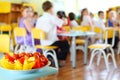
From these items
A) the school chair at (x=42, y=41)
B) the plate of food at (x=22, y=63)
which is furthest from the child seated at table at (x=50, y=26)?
the plate of food at (x=22, y=63)

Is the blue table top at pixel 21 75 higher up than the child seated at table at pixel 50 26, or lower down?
lower down

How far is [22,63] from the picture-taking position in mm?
1240

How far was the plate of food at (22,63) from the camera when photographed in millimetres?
1234

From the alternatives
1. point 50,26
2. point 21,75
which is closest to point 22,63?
point 21,75

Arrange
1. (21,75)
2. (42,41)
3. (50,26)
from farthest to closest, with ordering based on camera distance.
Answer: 1. (50,26)
2. (42,41)
3. (21,75)

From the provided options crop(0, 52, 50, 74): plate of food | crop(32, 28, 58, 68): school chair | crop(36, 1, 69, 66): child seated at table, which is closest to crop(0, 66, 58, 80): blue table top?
crop(0, 52, 50, 74): plate of food

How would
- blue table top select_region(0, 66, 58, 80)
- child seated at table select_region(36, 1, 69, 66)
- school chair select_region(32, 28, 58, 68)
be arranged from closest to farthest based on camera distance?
1. blue table top select_region(0, 66, 58, 80)
2. school chair select_region(32, 28, 58, 68)
3. child seated at table select_region(36, 1, 69, 66)

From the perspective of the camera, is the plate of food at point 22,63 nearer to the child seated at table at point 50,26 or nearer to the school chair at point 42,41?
the school chair at point 42,41

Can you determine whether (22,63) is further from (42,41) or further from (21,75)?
(42,41)

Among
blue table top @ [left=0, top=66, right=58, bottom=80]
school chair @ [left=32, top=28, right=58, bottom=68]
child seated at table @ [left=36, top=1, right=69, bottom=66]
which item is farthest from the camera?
child seated at table @ [left=36, top=1, right=69, bottom=66]

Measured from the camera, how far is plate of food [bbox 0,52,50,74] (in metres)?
1.23

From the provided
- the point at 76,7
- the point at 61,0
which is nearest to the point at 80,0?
the point at 76,7

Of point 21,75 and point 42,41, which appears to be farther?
point 42,41

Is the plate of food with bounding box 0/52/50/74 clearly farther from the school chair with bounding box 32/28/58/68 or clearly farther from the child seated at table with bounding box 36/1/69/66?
the child seated at table with bounding box 36/1/69/66
